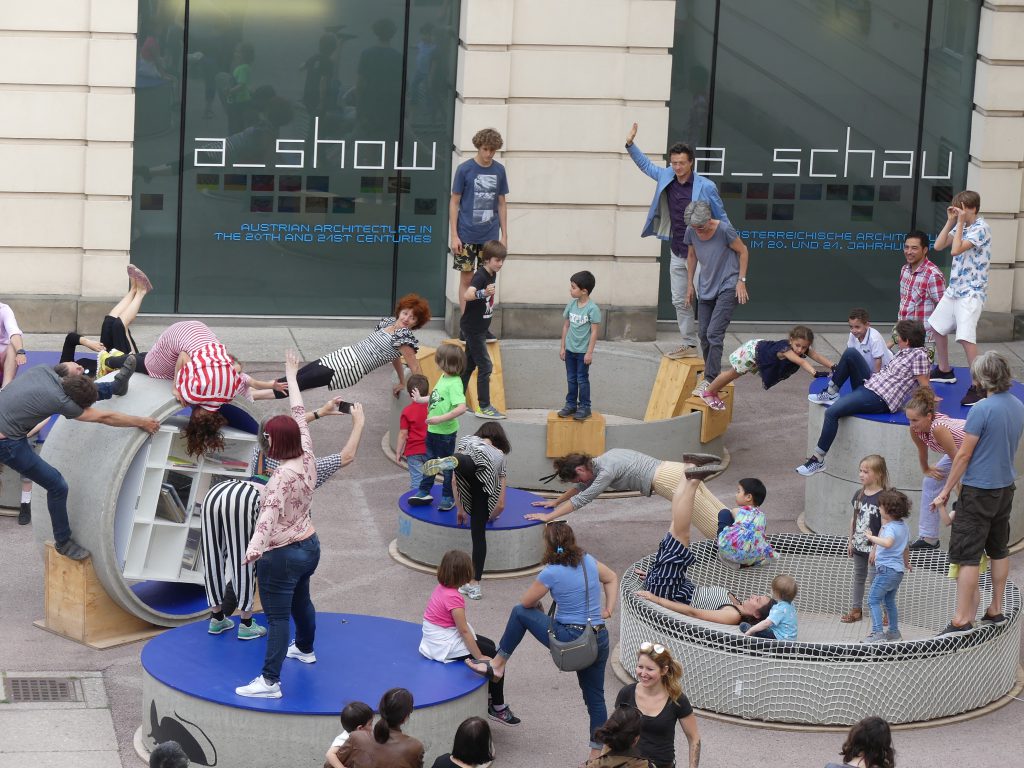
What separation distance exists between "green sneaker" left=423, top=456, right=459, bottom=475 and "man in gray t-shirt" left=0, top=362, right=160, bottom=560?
2.30 m

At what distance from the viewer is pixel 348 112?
843 inches

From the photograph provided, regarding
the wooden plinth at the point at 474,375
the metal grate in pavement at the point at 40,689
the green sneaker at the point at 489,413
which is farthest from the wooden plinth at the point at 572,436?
the metal grate in pavement at the point at 40,689

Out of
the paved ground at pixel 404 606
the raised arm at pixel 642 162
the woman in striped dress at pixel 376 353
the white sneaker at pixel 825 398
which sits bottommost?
the paved ground at pixel 404 606

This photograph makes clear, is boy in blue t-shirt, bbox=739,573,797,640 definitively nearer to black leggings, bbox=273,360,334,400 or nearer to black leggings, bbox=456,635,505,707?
black leggings, bbox=456,635,505,707

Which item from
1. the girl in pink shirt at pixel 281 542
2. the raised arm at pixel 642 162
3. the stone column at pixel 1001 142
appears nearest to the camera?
Answer: the girl in pink shirt at pixel 281 542

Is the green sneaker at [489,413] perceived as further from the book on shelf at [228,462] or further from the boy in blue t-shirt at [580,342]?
the book on shelf at [228,462]

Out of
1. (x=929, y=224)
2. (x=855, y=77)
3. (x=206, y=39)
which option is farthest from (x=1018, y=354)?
(x=206, y=39)

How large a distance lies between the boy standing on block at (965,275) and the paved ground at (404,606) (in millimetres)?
1924

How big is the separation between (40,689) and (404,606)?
285 centimetres

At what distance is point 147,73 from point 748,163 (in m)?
6.78

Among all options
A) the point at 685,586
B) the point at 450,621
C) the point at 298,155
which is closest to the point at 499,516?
the point at 685,586

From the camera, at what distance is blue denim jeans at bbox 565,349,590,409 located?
1722 centimetres

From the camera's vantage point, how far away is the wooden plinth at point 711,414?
17.6 m

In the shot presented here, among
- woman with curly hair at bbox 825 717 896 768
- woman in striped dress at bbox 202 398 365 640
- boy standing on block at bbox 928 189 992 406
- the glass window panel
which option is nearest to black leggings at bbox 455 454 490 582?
woman in striped dress at bbox 202 398 365 640
